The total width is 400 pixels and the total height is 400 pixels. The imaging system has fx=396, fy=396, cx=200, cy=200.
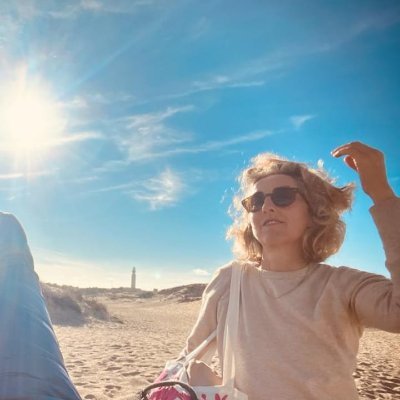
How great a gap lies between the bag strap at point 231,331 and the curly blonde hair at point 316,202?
1.44ft

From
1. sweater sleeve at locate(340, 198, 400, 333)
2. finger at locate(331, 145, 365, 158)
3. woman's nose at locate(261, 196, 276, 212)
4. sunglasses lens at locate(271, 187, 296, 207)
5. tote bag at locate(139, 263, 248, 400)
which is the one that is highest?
finger at locate(331, 145, 365, 158)

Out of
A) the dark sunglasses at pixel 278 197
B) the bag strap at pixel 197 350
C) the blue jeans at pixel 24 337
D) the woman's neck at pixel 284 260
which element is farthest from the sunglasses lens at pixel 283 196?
the blue jeans at pixel 24 337

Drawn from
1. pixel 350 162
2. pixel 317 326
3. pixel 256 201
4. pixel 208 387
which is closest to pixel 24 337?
pixel 208 387

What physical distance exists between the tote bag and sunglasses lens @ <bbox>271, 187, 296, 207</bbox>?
441mm

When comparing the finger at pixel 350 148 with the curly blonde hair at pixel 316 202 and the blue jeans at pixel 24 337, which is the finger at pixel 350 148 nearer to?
the curly blonde hair at pixel 316 202

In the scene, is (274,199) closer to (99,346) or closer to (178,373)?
(178,373)

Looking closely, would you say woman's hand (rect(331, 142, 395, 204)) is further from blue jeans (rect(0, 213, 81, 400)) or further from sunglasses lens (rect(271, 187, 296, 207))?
blue jeans (rect(0, 213, 81, 400))

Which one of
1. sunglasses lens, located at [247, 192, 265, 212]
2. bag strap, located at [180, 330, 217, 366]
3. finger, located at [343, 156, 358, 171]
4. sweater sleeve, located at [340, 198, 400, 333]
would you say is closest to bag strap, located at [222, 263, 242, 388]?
bag strap, located at [180, 330, 217, 366]

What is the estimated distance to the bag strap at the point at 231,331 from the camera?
1924mm

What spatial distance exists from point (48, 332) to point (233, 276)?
1005 mm

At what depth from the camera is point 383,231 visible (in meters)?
1.70

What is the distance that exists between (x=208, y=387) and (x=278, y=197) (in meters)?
1.09

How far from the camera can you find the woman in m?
1.75

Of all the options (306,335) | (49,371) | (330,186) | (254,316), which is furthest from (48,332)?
(330,186)
